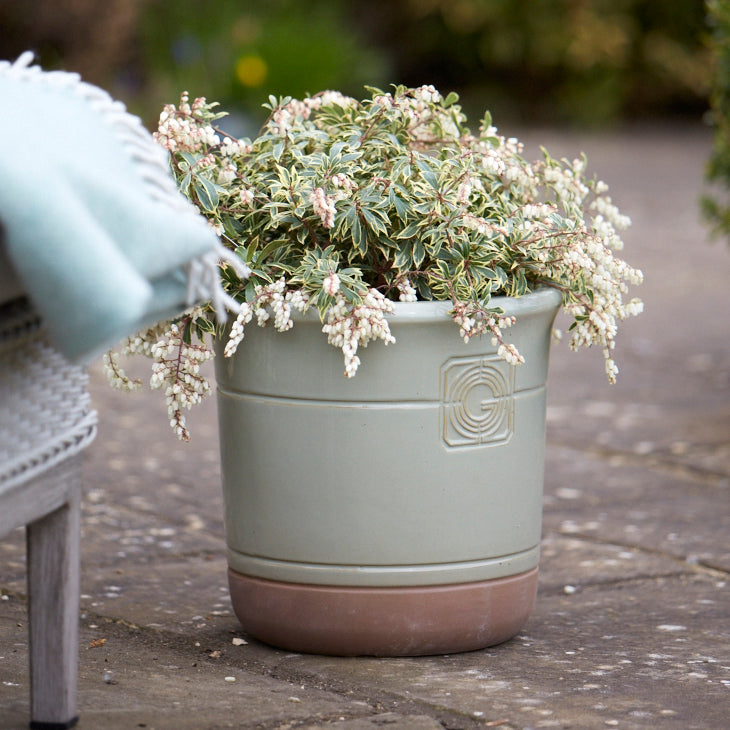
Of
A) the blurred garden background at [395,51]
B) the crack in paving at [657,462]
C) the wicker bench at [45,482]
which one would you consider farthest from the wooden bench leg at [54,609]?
the blurred garden background at [395,51]

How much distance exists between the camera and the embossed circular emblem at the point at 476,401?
2129mm

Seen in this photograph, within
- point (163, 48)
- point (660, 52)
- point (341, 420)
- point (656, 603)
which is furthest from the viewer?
point (660, 52)

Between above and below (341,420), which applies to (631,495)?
below

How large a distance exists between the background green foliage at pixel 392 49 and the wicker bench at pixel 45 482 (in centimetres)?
645

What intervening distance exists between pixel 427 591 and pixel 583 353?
315cm

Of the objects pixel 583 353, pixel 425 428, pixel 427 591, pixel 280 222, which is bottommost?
pixel 583 353

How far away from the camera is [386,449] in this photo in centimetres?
212

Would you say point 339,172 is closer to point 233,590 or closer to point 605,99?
point 233,590

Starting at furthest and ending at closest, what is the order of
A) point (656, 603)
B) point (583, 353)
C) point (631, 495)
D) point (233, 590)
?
point (583, 353)
point (631, 495)
point (656, 603)
point (233, 590)

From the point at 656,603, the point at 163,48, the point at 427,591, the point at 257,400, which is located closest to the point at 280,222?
the point at 257,400

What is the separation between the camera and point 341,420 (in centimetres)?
211

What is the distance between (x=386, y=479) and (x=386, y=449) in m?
0.05

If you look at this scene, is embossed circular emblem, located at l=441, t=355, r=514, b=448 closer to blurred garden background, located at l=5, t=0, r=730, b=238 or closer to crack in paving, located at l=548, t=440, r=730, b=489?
crack in paving, located at l=548, t=440, r=730, b=489

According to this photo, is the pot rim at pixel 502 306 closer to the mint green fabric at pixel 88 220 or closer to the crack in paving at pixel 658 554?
the mint green fabric at pixel 88 220
